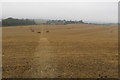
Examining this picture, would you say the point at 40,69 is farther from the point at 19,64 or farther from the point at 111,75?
the point at 111,75

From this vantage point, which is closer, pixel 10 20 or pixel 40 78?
pixel 40 78

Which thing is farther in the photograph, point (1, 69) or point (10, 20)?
point (10, 20)

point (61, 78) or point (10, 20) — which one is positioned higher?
point (10, 20)

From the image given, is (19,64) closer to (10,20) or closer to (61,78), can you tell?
(61,78)

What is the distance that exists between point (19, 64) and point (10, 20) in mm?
46810

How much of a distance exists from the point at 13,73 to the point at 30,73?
0.59 meters

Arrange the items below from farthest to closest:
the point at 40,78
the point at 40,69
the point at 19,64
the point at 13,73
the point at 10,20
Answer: the point at 10,20, the point at 19,64, the point at 40,69, the point at 13,73, the point at 40,78

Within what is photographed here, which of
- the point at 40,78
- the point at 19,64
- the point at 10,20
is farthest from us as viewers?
the point at 10,20

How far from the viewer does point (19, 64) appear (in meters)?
8.77

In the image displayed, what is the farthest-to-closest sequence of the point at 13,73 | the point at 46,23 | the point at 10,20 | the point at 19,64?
the point at 10,20
the point at 46,23
the point at 19,64
the point at 13,73

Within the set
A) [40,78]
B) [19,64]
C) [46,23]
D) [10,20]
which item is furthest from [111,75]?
[10,20]

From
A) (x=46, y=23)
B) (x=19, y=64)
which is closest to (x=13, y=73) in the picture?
(x=19, y=64)

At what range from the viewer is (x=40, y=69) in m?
7.87

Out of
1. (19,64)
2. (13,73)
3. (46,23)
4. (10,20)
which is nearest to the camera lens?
(13,73)
